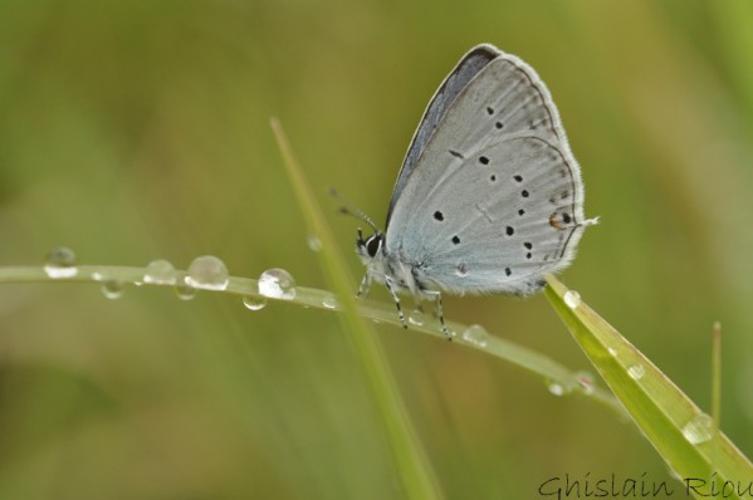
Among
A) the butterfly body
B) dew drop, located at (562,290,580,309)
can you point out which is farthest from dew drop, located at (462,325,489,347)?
the butterfly body

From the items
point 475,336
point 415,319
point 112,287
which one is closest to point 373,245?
point 415,319

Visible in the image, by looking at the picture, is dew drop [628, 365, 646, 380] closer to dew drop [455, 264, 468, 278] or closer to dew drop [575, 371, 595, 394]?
dew drop [575, 371, 595, 394]

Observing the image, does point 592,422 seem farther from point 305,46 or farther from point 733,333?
point 305,46

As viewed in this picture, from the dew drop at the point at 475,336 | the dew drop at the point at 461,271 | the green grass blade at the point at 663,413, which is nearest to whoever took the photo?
the green grass blade at the point at 663,413

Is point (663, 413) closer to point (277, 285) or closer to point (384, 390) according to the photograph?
point (384, 390)

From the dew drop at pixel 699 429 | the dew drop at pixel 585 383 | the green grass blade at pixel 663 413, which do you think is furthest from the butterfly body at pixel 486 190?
the dew drop at pixel 699 429

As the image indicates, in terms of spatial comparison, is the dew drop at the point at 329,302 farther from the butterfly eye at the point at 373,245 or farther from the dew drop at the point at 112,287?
the butterfly eye at the point at 373,245

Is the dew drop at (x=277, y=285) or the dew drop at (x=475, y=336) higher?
the dew drop at (x=277, y=285)
